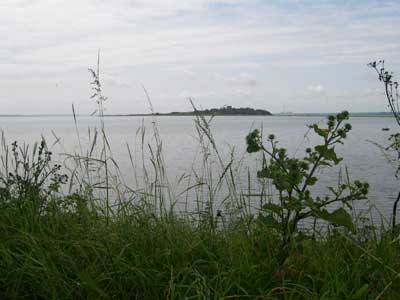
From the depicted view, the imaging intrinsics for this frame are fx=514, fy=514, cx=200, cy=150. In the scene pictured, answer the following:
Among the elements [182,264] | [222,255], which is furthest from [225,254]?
[182,264]

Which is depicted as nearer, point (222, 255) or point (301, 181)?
point (301, 181)

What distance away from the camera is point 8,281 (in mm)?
3014

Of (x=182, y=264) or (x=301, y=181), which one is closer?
(x=301, y=181)

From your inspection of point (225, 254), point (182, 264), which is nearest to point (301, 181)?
point (225, 254)

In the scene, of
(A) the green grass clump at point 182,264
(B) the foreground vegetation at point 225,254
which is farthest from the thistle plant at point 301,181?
(A) the green grass clump at point 182,264

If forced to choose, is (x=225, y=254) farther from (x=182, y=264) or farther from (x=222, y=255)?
(x=182, y=264)

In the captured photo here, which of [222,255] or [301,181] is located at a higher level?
[301,181]

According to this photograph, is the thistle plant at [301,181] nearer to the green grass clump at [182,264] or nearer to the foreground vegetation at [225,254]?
the foreground vegetation at [225,254]

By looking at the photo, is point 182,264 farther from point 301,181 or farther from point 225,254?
point 301,181

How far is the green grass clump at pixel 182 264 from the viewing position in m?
2.79

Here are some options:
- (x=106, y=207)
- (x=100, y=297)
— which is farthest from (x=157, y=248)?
(x=106, y=207)

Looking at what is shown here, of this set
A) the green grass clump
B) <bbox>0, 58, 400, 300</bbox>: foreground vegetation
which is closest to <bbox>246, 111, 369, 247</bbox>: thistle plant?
<bbox>0, 58, 400, 300</bbox>: foreground vegetation

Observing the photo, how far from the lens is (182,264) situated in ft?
10.1

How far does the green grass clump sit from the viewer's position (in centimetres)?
279
